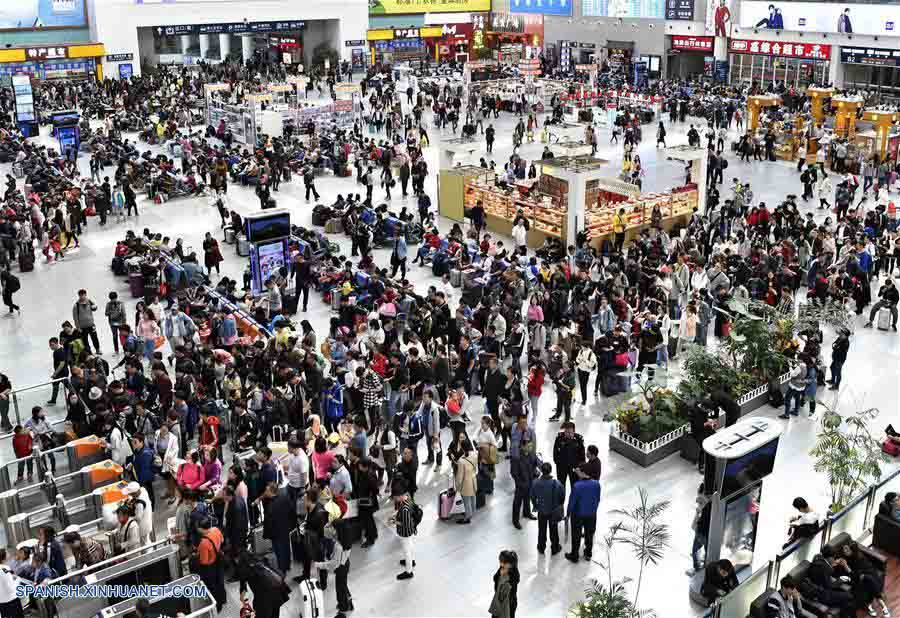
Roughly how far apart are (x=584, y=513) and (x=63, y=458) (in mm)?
6916

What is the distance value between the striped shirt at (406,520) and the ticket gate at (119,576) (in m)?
2.16

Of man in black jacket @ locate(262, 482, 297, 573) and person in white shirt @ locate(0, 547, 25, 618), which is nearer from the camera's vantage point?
person in white shirt @ locate(0, 547, 25, 618)

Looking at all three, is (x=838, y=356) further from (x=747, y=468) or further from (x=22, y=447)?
(x=22, y=447)

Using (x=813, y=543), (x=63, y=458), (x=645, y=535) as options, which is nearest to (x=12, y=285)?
(x=63, y=458)

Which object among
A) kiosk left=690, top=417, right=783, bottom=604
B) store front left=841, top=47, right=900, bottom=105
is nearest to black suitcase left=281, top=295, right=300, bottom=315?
kiosk left=690, top=417, right=783, bottom=604

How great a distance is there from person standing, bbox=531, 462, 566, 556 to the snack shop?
13030mm

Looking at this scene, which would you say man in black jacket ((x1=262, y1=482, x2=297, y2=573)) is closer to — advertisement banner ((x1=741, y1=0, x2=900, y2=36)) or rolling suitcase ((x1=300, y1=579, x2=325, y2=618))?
rolling suitcase ((x1=300, y1=579, x2=325, y2=618))

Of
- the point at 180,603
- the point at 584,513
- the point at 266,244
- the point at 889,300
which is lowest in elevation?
the point at 180,603

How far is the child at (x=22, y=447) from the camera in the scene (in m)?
12.6

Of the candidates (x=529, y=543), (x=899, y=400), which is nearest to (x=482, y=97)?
(x=899, y=400)

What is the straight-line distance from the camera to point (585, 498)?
10922 mm

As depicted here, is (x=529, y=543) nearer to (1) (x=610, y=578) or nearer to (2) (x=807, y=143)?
(1) (x=610, y=578)

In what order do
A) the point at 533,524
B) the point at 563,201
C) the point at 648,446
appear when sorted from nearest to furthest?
1. the point at 533,524
2. the point at 648,446
3. the point at 563,201

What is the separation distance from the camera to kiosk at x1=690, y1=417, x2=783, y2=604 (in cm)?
988
